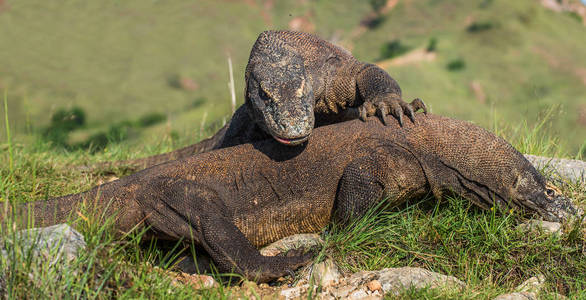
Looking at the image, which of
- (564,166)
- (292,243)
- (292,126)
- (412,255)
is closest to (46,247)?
(292,243)

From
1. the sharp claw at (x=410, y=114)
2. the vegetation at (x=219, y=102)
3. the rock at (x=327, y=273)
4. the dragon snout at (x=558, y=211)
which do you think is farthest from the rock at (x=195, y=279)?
the dragon snout at (x=558, y=211)

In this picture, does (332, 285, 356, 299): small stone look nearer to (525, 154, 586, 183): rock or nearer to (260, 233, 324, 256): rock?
(260, 233, 324, 256): rock

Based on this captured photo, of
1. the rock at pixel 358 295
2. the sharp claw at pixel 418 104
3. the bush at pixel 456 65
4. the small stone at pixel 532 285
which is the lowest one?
the bush at pixel 456 65

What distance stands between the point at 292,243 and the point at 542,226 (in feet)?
5.80

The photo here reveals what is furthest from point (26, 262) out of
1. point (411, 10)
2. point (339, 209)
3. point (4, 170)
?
point (411, 10)

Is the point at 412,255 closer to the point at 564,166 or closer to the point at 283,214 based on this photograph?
the point at 283,214

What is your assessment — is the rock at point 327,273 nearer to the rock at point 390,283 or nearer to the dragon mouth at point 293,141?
the rock at point 390,283

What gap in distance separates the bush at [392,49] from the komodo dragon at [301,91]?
41696mm

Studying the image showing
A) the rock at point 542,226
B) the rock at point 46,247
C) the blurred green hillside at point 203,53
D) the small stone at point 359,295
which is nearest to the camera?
the rock at point 46,247

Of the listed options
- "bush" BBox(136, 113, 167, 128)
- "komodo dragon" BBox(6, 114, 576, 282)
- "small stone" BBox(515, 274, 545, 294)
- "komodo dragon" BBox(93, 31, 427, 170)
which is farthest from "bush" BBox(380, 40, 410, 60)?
"small stone" BBox(515, 274, 545, 294)

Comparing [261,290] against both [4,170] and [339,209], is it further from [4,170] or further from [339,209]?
[4,170]

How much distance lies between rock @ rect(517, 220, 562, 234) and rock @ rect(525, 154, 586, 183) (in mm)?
857

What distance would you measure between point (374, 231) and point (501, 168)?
1.04m

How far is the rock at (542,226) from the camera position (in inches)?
150
